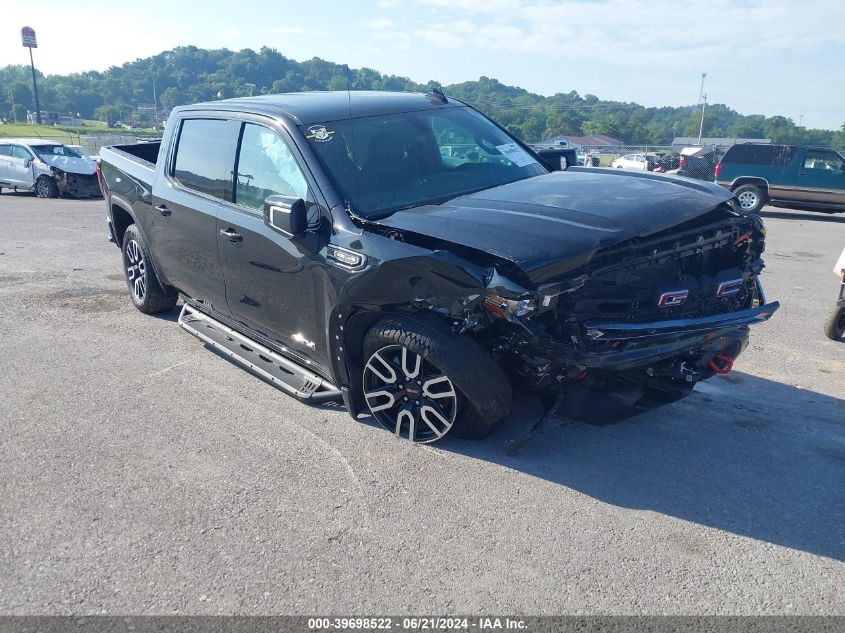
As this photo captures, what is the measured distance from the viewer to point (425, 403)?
4.05 m

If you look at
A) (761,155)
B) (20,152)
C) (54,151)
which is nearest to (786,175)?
(761,155)

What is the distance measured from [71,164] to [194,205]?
1688cm

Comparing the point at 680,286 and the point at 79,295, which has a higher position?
the point at 680,286

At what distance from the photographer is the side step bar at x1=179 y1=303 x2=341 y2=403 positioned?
4516 mm

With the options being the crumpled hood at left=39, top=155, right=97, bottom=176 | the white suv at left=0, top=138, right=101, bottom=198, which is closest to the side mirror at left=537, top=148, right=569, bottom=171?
the white suv at left=0, top=138, right=101, bottom=198

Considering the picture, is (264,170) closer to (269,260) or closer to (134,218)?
(269,260)

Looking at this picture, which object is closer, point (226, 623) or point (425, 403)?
point (226, 623)

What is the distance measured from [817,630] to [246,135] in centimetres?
415

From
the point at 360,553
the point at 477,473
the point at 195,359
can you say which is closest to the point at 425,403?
the point at 477,473

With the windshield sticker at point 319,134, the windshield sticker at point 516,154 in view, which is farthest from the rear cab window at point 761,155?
the windshield sticker at point 319,134

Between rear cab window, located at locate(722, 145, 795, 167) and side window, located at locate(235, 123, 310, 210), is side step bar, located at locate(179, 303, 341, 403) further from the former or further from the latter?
rear cab window, located at locate(722, 145, 795, 167)

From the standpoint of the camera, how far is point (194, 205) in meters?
5.30

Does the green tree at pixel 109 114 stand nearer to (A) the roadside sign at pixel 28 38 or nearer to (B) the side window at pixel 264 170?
(A) the roadside sign at pixel 28 38

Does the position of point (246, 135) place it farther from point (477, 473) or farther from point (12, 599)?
point (12, 599)
